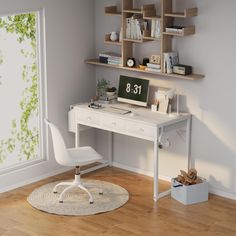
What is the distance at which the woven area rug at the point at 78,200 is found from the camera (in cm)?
575

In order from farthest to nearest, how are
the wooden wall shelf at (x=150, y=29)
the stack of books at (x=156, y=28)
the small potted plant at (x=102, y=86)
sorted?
1. the small potted plant at (x=102, y=86)
2. the stack of books at (x=156, y=28)
3. the wooden wall shelf at (x=150, y=29)

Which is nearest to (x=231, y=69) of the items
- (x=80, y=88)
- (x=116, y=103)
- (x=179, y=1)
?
(x=179, y=1)

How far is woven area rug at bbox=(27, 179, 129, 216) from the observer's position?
5754 millimetres

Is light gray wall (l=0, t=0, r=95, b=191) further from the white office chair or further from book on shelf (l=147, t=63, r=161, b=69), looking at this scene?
book on shelf (l=147, t=63, r=161, b=69)

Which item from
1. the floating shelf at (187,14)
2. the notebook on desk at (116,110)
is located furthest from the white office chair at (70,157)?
the floating shelf at (187,14)

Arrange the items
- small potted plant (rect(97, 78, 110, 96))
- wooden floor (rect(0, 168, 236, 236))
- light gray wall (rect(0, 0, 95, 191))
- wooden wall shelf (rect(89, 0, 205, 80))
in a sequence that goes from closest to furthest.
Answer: wooden floor (rect(0, 168, 236, 236)) < wooden wall shelf (rect(89, 0, 205, 80)) < light gray wall (rect(0, 0, 95, 191)) < small potted plant (rect(97, 78, 110, 96))

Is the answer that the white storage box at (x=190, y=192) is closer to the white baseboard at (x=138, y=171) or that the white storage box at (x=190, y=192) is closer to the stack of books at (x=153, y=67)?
the white baseboard at (x=138, y=171)

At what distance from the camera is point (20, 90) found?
6371 millimetres

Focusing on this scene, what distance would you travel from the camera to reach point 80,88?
22.7ft

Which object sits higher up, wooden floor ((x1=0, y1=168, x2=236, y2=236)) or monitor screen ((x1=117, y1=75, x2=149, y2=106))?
monitor screen ((x1=117, y1=75, x2=149, y2=106))

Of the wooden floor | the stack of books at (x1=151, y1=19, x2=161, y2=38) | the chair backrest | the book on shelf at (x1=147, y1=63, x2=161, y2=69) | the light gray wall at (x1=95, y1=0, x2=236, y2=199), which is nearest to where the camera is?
the wooden floor

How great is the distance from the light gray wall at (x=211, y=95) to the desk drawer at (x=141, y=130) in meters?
0.55

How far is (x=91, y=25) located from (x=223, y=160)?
2141 millimetres

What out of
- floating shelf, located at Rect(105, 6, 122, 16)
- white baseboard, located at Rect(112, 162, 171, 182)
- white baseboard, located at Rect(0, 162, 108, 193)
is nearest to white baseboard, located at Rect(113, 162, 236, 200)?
white baseboard, located at Rect(112, 162, 171, 182)
